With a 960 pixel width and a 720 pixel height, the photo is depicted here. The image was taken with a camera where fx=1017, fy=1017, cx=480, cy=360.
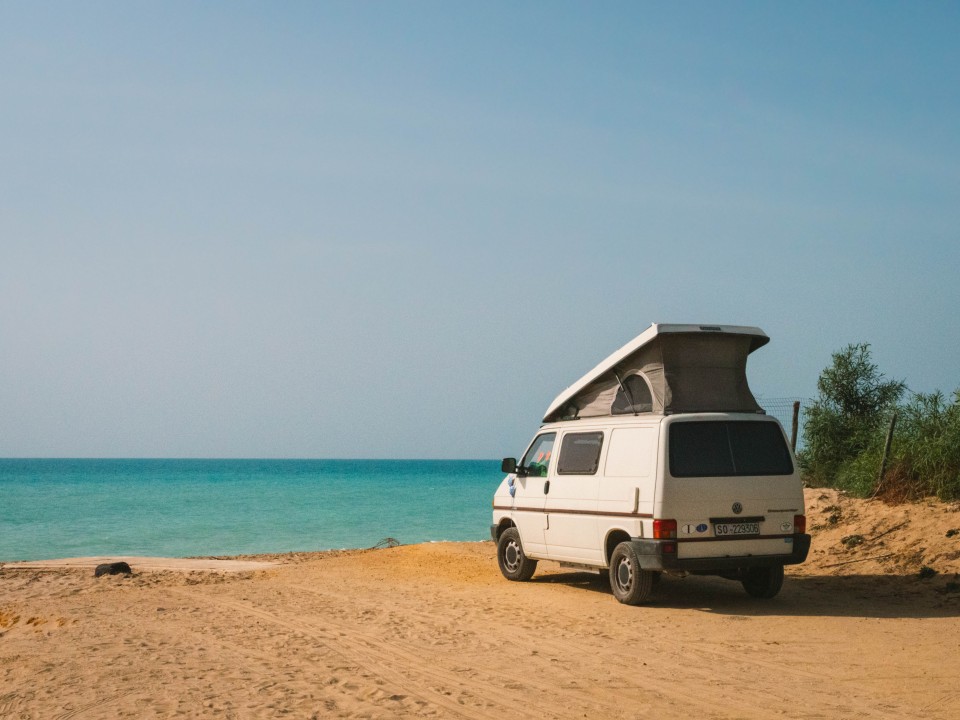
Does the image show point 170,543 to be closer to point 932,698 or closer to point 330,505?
point 330,505

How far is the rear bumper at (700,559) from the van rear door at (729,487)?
0.06 meters

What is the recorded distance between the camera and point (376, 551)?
2033cm

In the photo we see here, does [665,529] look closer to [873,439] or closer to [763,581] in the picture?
[763,581]

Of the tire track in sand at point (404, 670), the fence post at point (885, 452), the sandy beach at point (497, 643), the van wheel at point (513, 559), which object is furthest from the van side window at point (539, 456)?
the fence post at point (885, 452)

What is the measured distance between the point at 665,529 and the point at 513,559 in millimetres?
3996

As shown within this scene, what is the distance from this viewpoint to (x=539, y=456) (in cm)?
1400

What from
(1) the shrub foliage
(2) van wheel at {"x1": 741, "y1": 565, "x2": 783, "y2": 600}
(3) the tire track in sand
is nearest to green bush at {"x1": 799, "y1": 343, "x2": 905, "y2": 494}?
(1) the shrub foliage

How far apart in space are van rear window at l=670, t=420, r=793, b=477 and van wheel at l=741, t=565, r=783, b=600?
1.37 metres

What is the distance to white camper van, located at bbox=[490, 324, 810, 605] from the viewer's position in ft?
36.6

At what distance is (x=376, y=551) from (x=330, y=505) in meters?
35.5

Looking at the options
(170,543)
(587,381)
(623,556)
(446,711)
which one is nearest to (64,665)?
(446,711)

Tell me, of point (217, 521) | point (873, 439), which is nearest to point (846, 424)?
point (873, 439)

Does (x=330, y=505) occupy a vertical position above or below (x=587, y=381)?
below

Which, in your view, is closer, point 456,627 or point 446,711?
point 446,711
